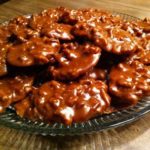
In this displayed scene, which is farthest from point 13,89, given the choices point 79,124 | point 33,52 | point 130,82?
point 130,82

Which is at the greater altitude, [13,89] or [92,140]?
[13,89]

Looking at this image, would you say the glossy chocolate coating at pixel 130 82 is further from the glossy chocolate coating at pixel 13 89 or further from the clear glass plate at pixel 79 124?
the glossy chocolate coating at pixel 13 89

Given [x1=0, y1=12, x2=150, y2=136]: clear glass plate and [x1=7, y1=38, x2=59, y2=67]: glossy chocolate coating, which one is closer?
[x1=0, y1=12, x2=150, y2=136]: clear glass plate

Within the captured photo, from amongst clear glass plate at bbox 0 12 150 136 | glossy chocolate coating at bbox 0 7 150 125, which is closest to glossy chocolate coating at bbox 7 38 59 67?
glossy chocolate coating at bbox 0 7 150 125

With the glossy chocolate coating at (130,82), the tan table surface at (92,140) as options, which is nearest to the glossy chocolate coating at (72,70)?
the glossy chocolate coating at (130,82)

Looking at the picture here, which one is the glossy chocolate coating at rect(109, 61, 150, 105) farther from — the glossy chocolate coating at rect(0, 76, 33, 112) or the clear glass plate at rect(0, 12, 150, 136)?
the glossy chocolate coating at rect(0, 76, 33, 112)

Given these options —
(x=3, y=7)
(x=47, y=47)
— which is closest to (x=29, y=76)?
(x=47, y=47)

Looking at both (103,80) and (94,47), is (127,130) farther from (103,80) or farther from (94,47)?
(94,47)

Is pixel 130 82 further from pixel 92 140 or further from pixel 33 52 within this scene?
pixel 33 52
